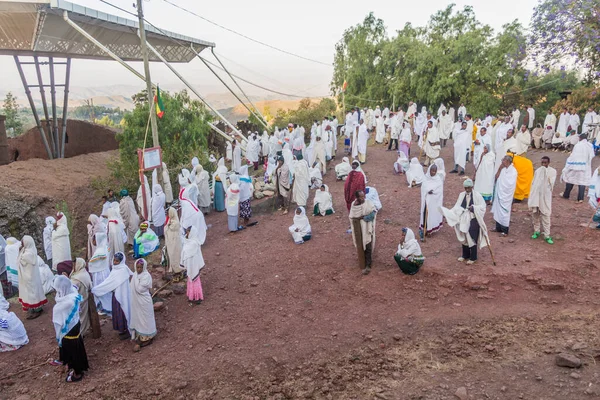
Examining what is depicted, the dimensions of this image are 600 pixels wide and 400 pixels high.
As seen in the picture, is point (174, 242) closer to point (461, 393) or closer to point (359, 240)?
point (359, 240)

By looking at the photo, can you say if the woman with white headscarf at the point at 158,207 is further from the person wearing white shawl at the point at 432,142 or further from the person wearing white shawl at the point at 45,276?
the person wearing white shawl at the point at 432,142

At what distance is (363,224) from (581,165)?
5.89m

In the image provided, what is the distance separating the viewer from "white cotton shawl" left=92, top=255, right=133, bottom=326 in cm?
600

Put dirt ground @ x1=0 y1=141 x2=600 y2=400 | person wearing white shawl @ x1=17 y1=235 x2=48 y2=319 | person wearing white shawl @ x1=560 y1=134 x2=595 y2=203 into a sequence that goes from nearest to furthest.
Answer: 1. dirt ground @ x1=0 y1=141 x2=600 y2=400
2. person wearing white shawl @ x1=17 y1=235 x2=48 y2=319
3. person wearing white shawl @ x1=560 y1=134 x2=595 y2=203

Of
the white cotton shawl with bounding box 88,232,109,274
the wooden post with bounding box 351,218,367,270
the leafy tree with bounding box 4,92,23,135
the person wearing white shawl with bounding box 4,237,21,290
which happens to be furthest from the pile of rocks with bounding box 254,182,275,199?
the leafy tree with bounding box 4,92,23,135

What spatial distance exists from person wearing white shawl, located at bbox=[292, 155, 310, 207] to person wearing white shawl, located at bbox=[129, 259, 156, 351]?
5.57 meters

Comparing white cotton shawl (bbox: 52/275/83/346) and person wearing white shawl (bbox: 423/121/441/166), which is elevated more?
person wearing white shawl (bbox: 423/121/441/166)

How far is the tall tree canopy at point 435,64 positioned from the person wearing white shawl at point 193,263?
748 inches

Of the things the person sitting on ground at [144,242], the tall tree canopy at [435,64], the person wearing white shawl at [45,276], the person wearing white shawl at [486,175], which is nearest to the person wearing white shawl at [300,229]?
the person sitting on ground at [144,242]

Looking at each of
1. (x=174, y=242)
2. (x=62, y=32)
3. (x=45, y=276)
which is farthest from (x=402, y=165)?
(x=62, y=32)

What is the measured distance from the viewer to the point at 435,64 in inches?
965

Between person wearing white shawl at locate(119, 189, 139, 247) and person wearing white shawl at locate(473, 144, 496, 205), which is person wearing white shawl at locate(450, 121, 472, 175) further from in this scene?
person wearing white shawl at locate(119, 189, 139, 247)

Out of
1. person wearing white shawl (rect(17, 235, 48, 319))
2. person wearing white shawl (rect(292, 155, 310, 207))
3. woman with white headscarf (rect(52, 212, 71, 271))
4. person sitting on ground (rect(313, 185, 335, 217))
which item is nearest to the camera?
person wearing white shawl (rect(17, 235, 48, 319))

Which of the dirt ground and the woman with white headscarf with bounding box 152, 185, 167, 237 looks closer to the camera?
the dirt ground
